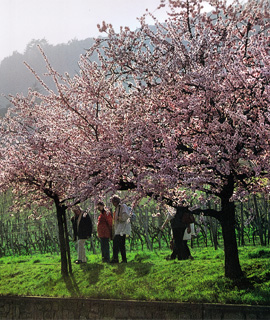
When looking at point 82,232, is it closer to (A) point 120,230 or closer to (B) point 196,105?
(A) point 120,230

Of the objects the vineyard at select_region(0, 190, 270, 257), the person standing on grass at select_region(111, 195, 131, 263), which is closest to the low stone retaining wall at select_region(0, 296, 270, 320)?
the vineyard at select_region(0, 190, 270, 257)

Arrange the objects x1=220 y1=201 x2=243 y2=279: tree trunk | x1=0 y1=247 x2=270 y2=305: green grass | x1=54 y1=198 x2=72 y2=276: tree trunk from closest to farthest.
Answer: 1. x1=0 y1=247 x2=270 y2=305: green grass
2. x1=220 y1=201 x2=243 y2=279: tree trunk
3. x1=54 y1=198 x2=72 y2=276: tree trunk

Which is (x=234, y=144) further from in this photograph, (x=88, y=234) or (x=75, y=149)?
(x=88, y=234)

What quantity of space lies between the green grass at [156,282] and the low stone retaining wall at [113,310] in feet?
1.41

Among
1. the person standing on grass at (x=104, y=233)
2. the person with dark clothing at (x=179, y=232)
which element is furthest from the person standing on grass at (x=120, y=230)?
the person with dark clothing at (x=179, y=232)

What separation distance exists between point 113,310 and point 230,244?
104 inches

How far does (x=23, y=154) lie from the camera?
1145 cm

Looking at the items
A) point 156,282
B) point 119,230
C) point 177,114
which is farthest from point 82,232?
point 177,114

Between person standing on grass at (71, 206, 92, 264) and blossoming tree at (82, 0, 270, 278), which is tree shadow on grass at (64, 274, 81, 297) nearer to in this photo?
person standing on grass at (71, 206, 92, 264)

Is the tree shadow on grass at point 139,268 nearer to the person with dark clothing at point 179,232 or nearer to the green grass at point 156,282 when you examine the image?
the green grass at point 156,282

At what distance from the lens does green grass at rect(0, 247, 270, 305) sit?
7414 millimetres

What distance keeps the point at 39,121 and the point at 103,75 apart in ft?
12.9

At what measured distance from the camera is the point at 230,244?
8344 millimetres

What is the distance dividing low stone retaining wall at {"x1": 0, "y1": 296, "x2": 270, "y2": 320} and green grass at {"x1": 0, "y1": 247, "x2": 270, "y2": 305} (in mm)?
430
